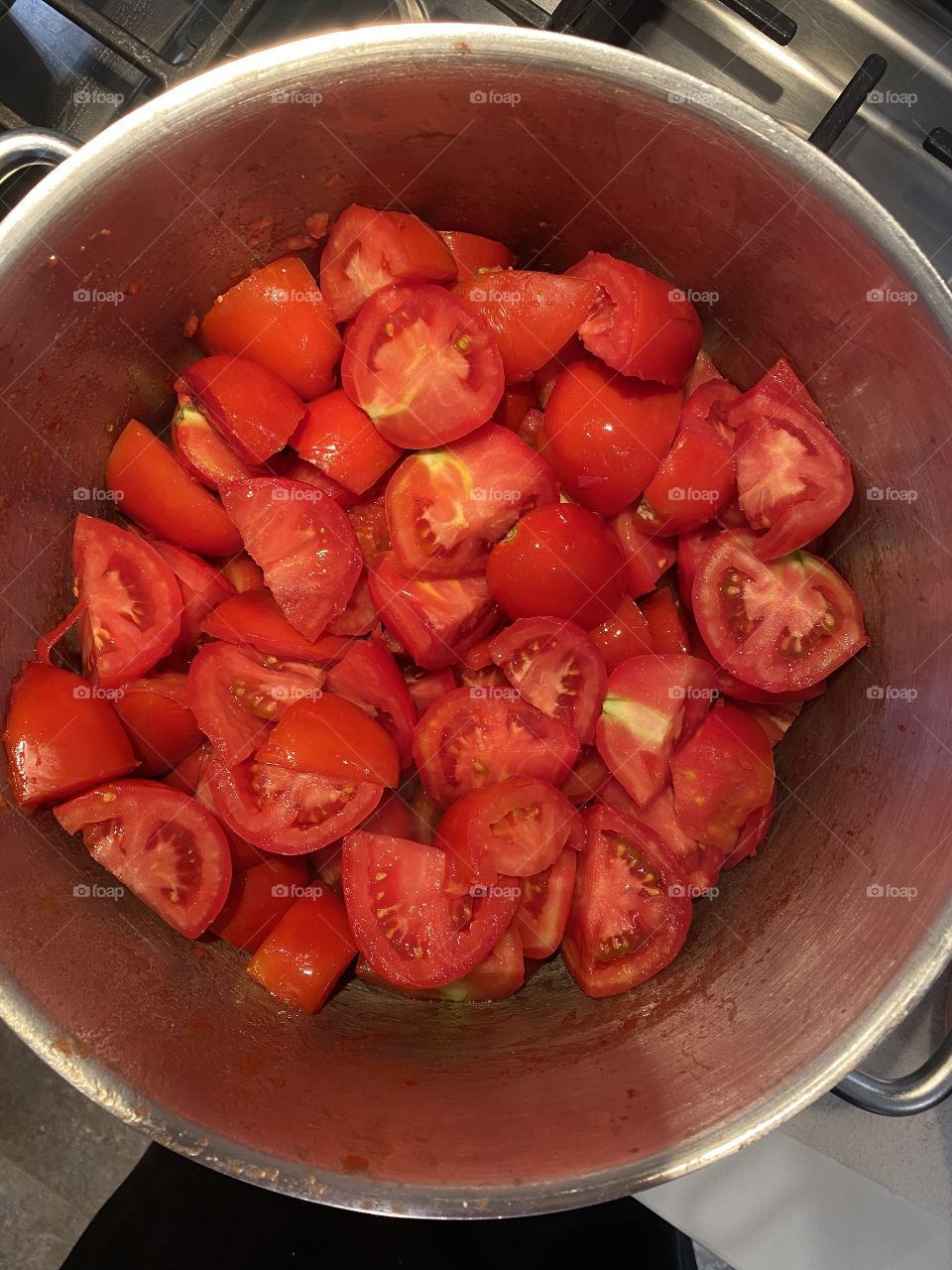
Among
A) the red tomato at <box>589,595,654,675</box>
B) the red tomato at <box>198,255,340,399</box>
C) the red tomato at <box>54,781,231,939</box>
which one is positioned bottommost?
the red tomato at <box>54,781,231,939</box>

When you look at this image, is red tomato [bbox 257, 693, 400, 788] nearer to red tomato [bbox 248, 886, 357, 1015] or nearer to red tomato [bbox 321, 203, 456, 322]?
red tomato [bbox 248, 886, 357, 1015]

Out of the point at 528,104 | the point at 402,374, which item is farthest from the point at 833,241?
the point at 402,374

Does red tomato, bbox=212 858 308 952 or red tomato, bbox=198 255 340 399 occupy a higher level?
red tomato, bbox=198 255 340 399

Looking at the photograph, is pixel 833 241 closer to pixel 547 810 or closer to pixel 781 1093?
pixel 547 810

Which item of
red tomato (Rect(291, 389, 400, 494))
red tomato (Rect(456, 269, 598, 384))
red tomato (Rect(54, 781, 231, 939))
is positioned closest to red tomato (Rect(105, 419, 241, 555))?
red tomato (Rect(291, 389, 400, 494))

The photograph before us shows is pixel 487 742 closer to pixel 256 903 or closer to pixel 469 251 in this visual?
pixel 256 903

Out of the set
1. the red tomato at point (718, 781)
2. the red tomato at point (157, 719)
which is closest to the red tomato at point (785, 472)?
the red tomato at point (718, 781)
